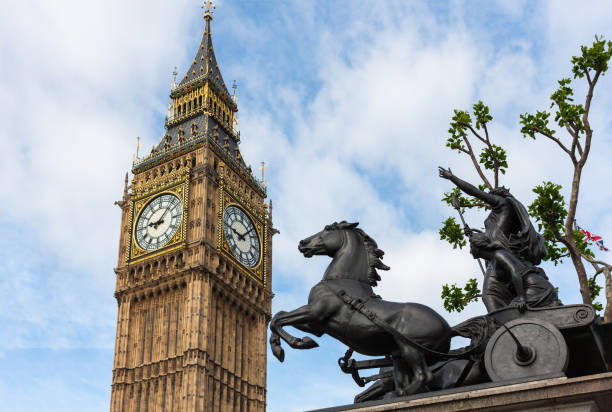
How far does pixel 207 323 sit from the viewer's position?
48.7 metres

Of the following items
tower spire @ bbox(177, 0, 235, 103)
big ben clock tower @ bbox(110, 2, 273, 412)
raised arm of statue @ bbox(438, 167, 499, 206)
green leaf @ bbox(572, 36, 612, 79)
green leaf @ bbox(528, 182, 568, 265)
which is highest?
tower spire @ bbox(177, 0, 235, 103)

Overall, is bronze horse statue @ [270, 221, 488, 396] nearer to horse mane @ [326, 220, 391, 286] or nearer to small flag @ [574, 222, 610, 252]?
horse mane @ [326, 220, 391, 286]

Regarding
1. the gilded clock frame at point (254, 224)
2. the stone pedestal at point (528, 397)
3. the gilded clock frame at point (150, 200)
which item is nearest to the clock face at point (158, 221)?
the gilded clock frame at point (150, 200)

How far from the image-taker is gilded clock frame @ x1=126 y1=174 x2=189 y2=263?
51094mm

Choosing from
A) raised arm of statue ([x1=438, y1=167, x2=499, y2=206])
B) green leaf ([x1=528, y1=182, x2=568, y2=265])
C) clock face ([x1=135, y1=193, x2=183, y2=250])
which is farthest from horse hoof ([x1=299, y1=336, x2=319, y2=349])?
clock face ([x1=135, y1=193, x2=183, y2=250])

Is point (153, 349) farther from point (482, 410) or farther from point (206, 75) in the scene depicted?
point (482, 410)

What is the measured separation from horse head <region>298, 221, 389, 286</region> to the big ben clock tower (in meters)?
39.7

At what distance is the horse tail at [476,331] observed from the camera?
747cm

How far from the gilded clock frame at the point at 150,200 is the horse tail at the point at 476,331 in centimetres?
4358

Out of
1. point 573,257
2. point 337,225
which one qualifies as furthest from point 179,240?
point 337,225

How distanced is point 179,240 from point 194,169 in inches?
219

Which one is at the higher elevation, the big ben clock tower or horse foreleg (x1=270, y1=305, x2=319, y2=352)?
the big ben clock tower

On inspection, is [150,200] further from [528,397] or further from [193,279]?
[528,397]

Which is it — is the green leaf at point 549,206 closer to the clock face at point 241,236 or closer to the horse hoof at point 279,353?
the horse hoof at point 279,353
